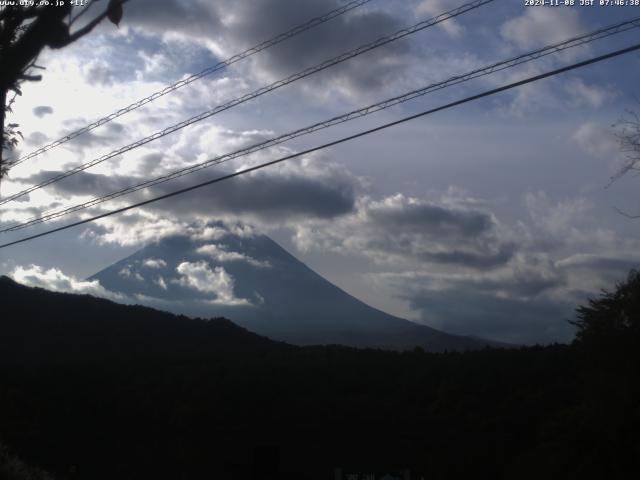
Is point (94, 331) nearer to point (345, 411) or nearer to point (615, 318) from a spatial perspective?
point (345, 411)

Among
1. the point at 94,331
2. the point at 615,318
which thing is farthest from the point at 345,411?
the point at 94,331

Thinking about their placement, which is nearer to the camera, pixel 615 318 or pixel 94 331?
pixel 615 318

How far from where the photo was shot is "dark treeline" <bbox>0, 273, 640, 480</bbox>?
20938 mm

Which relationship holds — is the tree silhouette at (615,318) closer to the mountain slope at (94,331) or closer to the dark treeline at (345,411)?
the dark treeline at (345,411)

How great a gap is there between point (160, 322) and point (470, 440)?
126 feet

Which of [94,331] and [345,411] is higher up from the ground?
[94,331]

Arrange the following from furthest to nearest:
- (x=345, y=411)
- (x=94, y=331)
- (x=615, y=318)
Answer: (x=94, y=331), (x=345, y=411), (x=615, y=318)

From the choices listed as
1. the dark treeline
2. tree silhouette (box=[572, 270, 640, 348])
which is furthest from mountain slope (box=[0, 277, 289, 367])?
tree silhouette (box=[572, 270, 640, 348])

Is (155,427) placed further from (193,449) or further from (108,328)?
(108,328)

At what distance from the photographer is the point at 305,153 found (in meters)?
12.4

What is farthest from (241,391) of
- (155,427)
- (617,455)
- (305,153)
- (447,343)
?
(447,343)

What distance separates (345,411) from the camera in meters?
37.9

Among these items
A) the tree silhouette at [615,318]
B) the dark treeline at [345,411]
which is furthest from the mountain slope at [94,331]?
the tree silhouette at [615,318]

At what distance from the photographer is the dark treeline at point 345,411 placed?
68.7 feet
